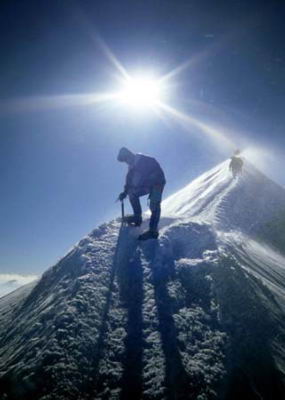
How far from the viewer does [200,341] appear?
7684 mm

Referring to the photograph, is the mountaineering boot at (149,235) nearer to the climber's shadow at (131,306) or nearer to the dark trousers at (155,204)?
the dark trousers at (155,204)

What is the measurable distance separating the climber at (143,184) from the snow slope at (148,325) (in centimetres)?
64

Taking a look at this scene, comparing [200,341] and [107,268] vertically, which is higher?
[107,268]

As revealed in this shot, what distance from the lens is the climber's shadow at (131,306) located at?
6590 millimetres

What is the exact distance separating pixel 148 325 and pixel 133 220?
593 centimetres

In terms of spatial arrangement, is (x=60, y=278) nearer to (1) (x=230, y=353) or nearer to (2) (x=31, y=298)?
(2) (x=31, y=298)

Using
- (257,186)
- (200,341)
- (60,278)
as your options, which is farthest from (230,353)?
(257,186)

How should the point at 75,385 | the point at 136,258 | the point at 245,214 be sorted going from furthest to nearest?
the point at 245,214
the point at 136,258
the point at 75,385

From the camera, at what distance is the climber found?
1210 cm

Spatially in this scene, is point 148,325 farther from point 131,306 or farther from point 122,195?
point 122,195

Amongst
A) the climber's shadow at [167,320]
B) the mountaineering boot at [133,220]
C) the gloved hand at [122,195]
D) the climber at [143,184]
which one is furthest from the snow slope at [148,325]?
the gloved hand at [122,195]

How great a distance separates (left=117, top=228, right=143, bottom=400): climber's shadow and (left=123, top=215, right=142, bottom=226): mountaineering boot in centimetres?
39

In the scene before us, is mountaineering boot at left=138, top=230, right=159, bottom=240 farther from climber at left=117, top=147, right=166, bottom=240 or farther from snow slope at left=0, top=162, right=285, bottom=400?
snow slope at left=0, top=162, right=285, bottom=400

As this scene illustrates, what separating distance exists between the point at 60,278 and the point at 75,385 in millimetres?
5063
